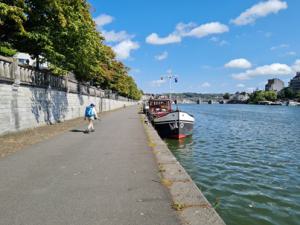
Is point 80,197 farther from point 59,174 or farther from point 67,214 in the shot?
point 59,174

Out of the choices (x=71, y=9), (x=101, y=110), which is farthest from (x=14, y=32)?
(x=101, y=110)

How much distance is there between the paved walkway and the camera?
15.8 ft

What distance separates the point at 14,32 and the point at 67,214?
15677 mm

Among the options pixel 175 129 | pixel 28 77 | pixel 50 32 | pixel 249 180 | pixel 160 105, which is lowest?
pixel 249 180

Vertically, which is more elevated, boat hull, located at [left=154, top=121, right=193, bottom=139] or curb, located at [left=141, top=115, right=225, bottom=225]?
curb, located at [left=141, top=115, right=225, bottom=225]

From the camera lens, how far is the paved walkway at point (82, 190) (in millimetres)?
4809

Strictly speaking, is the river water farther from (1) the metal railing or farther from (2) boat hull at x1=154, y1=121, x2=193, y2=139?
(1) the metal railing

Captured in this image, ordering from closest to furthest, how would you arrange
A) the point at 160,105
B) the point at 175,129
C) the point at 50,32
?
the point at 50,32
the point at 175,129
the point at 160,105

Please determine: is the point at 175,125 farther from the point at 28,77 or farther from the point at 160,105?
the point at 28,77

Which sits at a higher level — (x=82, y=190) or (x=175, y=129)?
(x=82, y=190)

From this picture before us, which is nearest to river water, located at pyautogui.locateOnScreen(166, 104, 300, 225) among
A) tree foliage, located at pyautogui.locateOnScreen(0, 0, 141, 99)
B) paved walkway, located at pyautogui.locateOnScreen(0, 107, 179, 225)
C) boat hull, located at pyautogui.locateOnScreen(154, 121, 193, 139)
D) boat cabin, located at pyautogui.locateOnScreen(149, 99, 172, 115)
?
paved walkway, located at pyautogui.locateOnScreen(0, 107, 179, 225)

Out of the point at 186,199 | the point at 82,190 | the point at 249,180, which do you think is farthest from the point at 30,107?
the point at 186,199

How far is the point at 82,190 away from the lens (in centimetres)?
628

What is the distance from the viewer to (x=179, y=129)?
24.1 m
